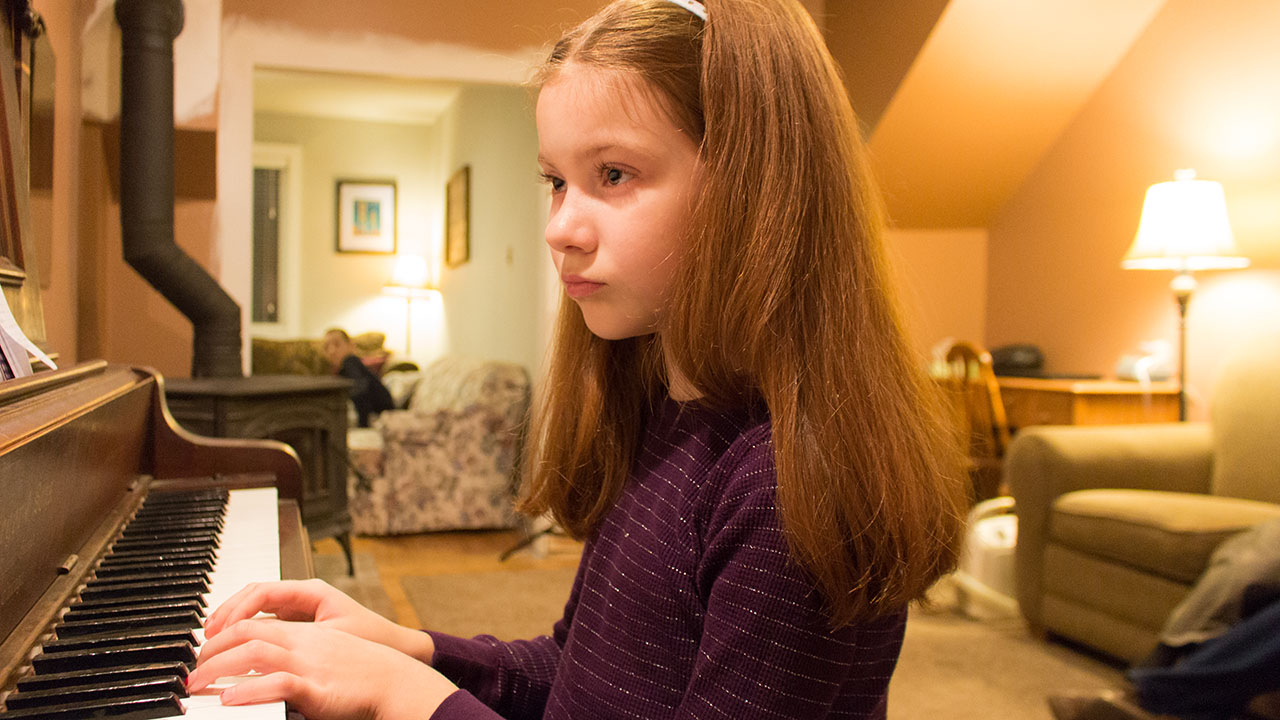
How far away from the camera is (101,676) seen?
2.08 feet

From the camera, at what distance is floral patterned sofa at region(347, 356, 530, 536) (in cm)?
475

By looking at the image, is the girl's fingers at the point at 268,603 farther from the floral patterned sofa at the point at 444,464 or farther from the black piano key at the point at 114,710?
the floral patterned sofa at the point at 444,464

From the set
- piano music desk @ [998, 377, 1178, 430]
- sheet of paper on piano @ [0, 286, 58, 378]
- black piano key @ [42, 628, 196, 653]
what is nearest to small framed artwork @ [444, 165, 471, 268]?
piano music desk @ [998, 377, 1178, 430]

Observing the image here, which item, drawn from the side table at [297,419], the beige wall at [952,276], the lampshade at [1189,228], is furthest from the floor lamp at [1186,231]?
the side table at [297,419]

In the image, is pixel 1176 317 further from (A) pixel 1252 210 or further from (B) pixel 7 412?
(B) pixel 7 412

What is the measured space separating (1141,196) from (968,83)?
881 mm

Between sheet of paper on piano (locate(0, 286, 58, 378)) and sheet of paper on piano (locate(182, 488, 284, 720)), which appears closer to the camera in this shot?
sheet of paper on piano (locate(182, 488, 284, 720))

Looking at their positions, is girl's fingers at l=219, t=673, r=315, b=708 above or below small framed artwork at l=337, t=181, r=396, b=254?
below

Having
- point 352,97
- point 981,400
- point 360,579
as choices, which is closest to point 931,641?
point 981,400

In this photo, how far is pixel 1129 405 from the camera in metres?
3.85

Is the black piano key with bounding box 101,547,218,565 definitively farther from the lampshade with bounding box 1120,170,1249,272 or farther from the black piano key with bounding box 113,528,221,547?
the lampshade with bounding box 1120,170,1249,272

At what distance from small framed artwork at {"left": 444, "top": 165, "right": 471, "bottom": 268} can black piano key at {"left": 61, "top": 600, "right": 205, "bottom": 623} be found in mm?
6156

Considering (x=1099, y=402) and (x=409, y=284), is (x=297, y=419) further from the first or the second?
(x=409, y=284)

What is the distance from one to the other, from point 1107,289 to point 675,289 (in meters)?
4.18
